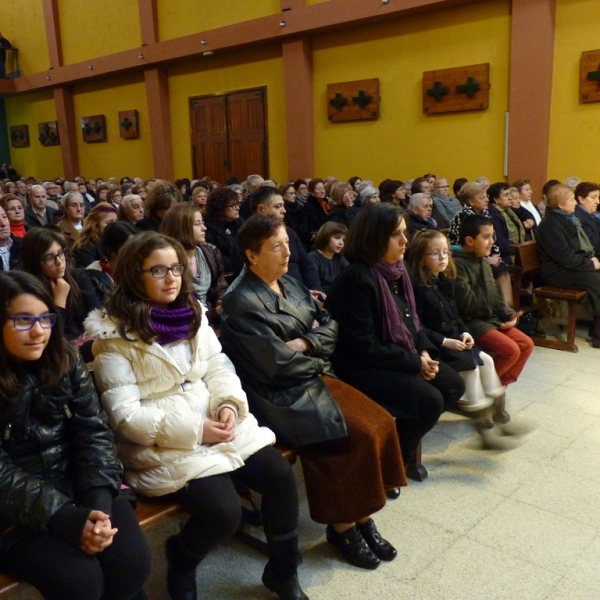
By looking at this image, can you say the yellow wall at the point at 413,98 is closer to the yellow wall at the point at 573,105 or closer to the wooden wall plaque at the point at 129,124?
the yellow wall at the point at 573,105

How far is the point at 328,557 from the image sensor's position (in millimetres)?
2381

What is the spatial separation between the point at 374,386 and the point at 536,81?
6.26m

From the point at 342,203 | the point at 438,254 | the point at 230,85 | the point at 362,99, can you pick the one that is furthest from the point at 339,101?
the point at 438,254

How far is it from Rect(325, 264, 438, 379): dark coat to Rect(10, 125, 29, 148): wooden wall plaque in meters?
16.0

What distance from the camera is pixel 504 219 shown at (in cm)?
590

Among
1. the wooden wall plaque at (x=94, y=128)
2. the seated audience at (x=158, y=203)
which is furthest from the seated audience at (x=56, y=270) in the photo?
the wooden wall plaque at (x=94, y=128)

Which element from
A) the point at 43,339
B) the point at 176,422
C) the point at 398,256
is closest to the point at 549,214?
the point at 398,256

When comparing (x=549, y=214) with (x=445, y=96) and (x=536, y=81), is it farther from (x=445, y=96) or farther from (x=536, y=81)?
(x=445, y=96)

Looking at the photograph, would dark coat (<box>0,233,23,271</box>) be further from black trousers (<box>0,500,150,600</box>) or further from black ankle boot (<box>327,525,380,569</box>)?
black ankle boot (<box>327,525,380,569</box>)

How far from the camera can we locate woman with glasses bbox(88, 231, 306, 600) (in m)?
1.95

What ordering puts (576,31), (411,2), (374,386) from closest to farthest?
1. (374,386)
2. (576,31)
3. (411,2)

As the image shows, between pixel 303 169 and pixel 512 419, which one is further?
pixel 303 169

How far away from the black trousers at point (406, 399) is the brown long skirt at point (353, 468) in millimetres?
335

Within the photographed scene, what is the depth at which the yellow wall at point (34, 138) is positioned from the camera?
15.3 metres
